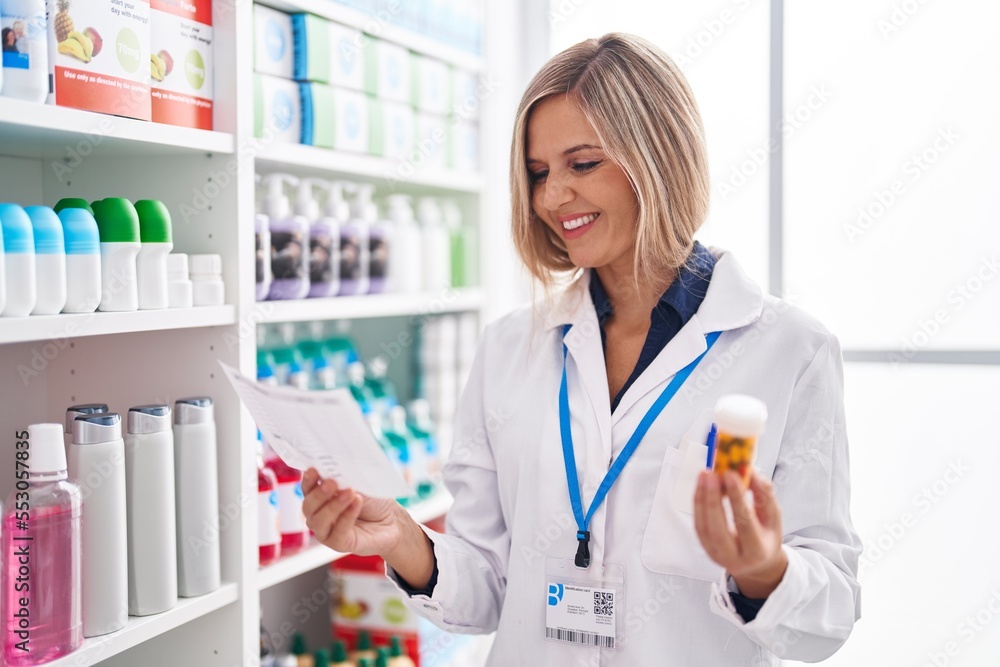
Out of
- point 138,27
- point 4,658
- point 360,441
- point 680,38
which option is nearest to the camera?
point 360,441

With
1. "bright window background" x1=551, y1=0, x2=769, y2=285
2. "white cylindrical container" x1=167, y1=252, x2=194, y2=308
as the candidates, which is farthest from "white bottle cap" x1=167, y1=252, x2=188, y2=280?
"bright window background" x1=551, y1=0, x2=769, y2=285

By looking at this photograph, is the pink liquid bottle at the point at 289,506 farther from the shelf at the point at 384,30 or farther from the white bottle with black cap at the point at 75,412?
the shelf at the point at 384,30

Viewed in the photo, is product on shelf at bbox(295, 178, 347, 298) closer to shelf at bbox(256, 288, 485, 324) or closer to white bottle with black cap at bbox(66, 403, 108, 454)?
shelf at bbox(256, 288, 485, 324)

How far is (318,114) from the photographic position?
186 cm

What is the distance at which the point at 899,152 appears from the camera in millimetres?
2178

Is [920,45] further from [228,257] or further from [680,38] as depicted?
[228,257]

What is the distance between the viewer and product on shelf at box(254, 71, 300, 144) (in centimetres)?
171

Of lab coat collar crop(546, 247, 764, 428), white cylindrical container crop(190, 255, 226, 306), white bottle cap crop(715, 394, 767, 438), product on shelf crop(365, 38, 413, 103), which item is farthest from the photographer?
product on shelf crop(365, 38, 413, 103)

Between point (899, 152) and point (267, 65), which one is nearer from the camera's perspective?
point (267, 65)

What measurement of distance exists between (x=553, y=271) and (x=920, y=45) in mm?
1246

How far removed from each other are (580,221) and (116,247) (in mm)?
775

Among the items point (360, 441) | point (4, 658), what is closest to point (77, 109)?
point (360, 441)

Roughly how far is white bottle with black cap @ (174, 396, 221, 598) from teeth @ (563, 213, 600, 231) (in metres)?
0.73

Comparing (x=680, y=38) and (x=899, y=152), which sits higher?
(x=680, y=38)
